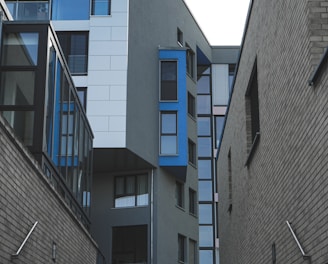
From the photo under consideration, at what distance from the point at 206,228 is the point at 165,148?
12118 millimetres

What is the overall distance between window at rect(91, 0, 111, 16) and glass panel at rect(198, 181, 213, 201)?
56.6 ft

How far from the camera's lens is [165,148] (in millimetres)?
33719

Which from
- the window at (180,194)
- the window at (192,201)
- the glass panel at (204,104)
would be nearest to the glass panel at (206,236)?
the window at (192,201)

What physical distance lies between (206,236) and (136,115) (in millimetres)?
15429

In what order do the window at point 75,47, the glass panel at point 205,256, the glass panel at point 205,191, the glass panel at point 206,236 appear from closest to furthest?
1. the window at point 75,47
2. the glass panel at point 205,256
3. the glass panel at point 206,236
4. the glass panel at point 205,191


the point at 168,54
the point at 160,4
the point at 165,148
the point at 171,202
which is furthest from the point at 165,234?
the point at 160,4

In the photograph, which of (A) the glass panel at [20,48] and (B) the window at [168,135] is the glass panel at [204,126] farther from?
(A) the glass panel at [20,48]

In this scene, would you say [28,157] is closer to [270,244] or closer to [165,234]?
[270,244]

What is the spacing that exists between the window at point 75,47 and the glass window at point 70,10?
0.73 meters

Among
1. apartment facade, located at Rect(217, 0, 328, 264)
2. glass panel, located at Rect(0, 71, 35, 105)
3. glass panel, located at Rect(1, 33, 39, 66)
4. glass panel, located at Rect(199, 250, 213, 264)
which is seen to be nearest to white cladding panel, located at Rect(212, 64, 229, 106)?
glass panel, located at Rect(199, 250, 213, 264)

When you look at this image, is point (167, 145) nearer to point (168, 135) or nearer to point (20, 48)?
point (168, 135)

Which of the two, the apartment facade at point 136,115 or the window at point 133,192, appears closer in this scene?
the apartment facade at point 136,115

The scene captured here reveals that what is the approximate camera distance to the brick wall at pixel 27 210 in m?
8.30

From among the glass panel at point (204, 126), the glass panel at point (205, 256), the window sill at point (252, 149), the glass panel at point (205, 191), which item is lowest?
the window sill at point (252, 149)
